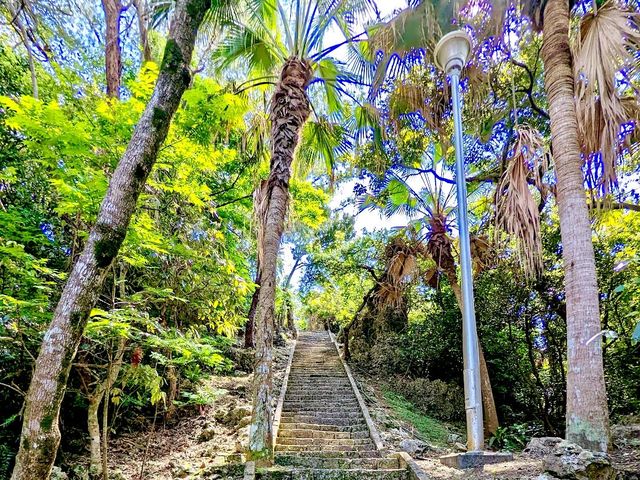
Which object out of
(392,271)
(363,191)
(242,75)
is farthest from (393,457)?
(242,75)

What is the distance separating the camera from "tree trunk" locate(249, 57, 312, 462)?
5.45 m

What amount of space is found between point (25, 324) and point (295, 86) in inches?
209

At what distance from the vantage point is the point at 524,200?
4.91 meters

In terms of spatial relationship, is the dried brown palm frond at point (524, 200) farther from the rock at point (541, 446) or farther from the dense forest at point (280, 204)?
the rock at point (541, 446)

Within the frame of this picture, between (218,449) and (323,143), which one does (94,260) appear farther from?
(323,143)

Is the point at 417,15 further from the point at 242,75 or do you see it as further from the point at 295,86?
the point at 242,75

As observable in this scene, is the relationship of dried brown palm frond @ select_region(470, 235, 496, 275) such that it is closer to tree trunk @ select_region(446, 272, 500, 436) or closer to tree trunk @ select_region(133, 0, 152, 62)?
tree trunk @ select_region(446, 272, 500, 436)

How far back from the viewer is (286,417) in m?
8.34

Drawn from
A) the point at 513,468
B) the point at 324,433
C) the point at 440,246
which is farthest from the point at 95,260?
the point at 440,246

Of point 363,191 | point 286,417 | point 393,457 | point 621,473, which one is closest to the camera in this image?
point 621,473

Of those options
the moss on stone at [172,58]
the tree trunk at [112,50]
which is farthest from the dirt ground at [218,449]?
the tree trunk at [112,50]

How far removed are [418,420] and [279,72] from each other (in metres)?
9.34

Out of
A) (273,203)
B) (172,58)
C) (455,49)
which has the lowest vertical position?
(273,203)

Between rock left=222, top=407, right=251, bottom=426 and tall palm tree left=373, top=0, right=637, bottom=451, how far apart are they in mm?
6064
